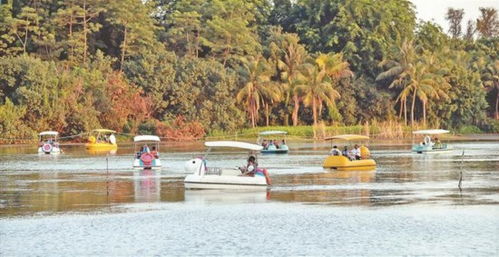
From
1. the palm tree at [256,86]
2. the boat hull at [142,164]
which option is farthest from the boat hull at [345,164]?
the palm tree at [256,86]

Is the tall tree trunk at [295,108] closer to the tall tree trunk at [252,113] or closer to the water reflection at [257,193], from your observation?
the tall tree trunk at [252,113]

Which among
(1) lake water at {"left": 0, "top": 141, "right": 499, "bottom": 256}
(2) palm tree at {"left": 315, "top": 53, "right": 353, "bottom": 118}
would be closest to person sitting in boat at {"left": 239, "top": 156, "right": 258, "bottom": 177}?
(1) lake water at {"left": 0, "top": 141, "right": 499, "bottom": 256}

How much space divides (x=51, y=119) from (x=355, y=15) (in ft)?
142

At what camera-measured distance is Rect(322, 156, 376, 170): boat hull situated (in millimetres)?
54438

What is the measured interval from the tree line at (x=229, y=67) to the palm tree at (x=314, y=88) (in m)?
0.13

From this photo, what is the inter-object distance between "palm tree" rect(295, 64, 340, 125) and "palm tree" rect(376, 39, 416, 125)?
32.8ft

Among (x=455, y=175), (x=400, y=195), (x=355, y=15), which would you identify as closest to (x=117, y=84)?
(x=355, y=15)

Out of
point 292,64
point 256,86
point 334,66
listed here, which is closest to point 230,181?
point 256,86

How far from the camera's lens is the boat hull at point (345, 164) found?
179 feet

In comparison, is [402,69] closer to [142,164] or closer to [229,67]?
[229,67]

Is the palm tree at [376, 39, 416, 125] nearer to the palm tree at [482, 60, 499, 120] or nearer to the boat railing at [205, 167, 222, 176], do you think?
the palm tree at [482, 60, 499, 120]

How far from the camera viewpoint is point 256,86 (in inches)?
4222

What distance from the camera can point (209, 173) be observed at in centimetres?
4231

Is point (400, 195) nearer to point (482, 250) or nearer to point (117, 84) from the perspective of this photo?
point (482, 250)
